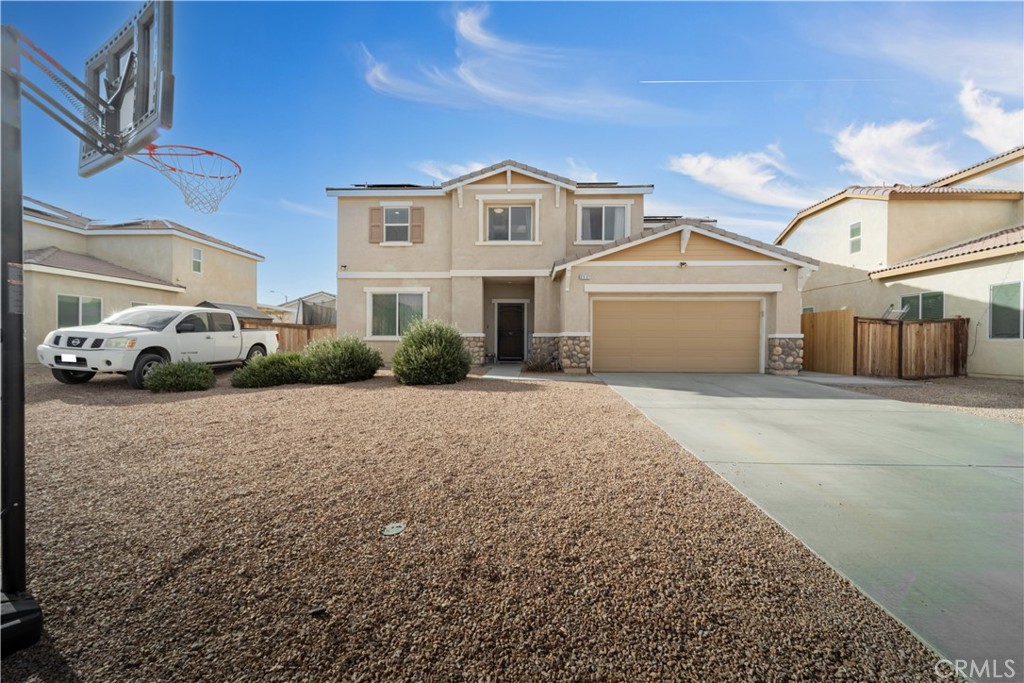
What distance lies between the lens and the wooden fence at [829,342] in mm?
12297

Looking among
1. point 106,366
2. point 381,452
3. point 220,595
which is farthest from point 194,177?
point 220,595

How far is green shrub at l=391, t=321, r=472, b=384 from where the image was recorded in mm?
9281

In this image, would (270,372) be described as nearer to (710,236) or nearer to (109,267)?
(710,236)

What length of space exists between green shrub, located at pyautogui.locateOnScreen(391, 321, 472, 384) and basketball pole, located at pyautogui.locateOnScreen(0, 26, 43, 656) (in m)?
7.09

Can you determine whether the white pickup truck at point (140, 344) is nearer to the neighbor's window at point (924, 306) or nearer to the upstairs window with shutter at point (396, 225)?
the upstairs window with shutter at point (396, 225)

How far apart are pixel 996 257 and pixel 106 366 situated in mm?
21381

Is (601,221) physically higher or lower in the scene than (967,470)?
higher

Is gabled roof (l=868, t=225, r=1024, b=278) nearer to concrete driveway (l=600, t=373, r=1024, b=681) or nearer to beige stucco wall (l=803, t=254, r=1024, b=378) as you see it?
beige stucco wall (l=803, t=254, r=1024, b=378)

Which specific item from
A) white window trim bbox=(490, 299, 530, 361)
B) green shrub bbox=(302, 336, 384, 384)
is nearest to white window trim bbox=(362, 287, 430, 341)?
white window trim bbox=(490, 299, 530, 361)

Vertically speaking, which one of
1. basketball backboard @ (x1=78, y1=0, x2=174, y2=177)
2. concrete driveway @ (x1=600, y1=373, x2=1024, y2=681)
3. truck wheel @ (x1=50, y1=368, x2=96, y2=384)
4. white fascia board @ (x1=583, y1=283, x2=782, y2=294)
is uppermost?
basketball backboard @ (x1=78, y1=0, x2=174, y2=177)

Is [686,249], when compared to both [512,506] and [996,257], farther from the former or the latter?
[512,506]

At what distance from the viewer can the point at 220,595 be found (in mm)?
2225

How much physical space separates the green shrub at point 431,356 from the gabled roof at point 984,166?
19.7 meters

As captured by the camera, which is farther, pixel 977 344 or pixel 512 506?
pixel 977 344
